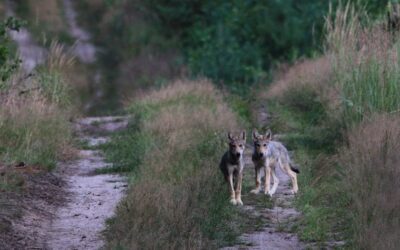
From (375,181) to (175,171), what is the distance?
3504mm

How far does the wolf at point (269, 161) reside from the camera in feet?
43.2

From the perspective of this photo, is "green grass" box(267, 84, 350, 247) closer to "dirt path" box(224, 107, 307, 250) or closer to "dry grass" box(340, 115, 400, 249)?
"dirt path" box(224, 107, 307, 250)

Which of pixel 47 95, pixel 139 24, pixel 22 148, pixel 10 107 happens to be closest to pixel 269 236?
pixel 22 148

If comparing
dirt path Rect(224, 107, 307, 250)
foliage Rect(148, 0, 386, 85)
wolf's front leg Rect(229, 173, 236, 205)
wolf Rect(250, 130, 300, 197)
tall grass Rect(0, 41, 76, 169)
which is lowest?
dirt path Rect(224, 107, 307, 250)

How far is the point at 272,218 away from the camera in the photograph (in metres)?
11.9

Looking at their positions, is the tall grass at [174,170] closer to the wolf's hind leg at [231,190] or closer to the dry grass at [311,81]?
the wolf's hind leg at [231,190]

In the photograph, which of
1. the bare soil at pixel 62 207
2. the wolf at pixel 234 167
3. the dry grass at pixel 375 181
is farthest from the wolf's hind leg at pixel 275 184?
the bare soil at pixel 62 207

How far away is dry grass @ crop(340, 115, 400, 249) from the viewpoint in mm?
9352

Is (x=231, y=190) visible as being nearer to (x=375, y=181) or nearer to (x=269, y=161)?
(x=269, y=161)

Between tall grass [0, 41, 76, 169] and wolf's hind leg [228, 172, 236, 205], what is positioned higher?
tall grass [0, 41, 76, 169]

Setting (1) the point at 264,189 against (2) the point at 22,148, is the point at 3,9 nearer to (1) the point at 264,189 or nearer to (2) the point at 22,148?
(2) the point at 22,148

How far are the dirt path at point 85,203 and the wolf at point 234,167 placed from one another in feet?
4.87

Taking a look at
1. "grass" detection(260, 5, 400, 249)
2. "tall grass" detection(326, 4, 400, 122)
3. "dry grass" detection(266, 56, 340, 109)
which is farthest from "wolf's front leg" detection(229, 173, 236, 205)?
"dry grass" detection(266, 56, 340, 109)

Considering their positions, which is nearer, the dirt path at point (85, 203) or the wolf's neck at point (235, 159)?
the dirt path at point (85, 203)
